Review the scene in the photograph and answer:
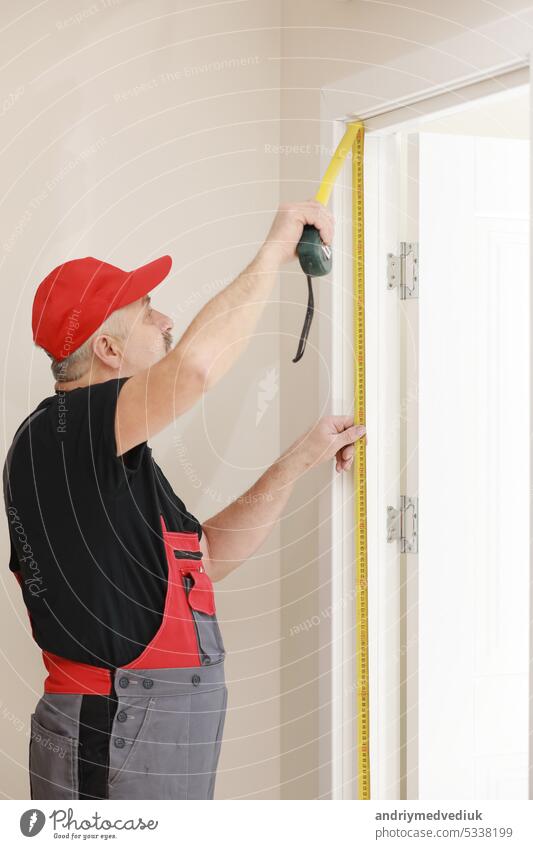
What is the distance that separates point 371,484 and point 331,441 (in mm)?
113

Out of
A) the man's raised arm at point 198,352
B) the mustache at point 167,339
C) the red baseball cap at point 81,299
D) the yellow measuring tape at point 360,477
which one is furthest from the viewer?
the yellow measuring tape at point 360,477

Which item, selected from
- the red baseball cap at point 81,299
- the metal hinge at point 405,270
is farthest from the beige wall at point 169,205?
the metal hinge at point 405,270

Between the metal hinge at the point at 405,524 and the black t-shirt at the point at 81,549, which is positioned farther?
the metal hinge at the point at 405,524

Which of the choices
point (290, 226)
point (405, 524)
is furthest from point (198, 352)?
point (405, 524)

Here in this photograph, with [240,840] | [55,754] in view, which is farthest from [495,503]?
[55,754]

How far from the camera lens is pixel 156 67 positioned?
1.90 meters

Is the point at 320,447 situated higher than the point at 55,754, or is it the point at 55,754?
the point at 320,447

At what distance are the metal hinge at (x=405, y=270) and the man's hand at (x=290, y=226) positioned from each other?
0.27m

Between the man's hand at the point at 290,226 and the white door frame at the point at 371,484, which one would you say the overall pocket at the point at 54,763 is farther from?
the man's hand at the point at 290,226

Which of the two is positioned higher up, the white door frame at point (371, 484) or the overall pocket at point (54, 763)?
the white door frame at point (371, 484)

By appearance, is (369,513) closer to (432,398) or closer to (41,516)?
(432,398)

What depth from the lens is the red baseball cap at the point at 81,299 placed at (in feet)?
5.32

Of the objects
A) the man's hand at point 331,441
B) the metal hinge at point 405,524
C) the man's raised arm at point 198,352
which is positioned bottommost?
the metal hinge at point 405,524

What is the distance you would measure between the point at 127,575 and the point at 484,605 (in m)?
0.70
